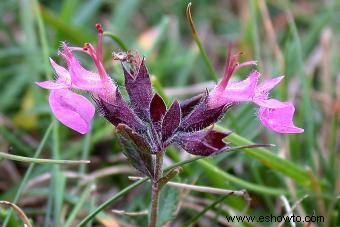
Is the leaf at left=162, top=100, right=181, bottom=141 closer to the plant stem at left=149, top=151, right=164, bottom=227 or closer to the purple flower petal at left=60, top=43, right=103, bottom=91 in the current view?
the plant stem at left=149, top=151, right=164, bottom=227

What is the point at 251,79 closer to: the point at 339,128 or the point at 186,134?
the point at 186,134

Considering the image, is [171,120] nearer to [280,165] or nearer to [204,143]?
[204,143]

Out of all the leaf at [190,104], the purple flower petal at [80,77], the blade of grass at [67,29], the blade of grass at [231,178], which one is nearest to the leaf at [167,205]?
the blade of grass at [231,178]

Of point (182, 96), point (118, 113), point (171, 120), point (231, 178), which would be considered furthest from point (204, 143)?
point (182, 96)

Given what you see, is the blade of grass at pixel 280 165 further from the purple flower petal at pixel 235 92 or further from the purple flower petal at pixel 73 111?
the purple flower petal at pixel 73 111

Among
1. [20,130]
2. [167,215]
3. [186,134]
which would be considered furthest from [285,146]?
[20,130]

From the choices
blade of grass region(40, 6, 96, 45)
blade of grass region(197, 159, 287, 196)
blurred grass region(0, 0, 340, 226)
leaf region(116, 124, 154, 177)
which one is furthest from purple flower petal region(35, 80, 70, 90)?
blade of grass region(40, 6, 96, 45)

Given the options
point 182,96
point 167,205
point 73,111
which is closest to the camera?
point 73,111
